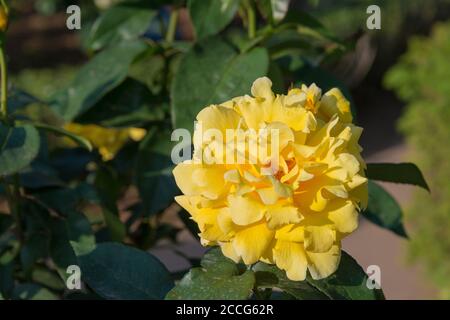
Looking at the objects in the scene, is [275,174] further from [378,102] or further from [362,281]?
[378,102]

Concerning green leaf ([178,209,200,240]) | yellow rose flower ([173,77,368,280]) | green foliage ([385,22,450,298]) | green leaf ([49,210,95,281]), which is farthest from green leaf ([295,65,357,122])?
green foliage ([385,22,450,298])

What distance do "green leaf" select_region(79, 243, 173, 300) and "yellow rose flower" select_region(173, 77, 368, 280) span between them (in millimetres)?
160

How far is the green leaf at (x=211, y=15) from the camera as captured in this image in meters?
1.17

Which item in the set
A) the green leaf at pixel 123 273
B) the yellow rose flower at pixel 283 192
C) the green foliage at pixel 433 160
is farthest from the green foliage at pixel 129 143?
the green foliage at pixel 433 160

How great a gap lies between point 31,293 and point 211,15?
0.43 meters

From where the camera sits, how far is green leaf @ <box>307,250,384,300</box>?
83 centimetres

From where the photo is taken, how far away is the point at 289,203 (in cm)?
74

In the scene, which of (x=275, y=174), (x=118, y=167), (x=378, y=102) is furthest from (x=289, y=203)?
(x=378, y=102)

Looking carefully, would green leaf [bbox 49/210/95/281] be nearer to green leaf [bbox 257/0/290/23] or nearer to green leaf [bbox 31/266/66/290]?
green leaf [bbox 31/266/66/290]

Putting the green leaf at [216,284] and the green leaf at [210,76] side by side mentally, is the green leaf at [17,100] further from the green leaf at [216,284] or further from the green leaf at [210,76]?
the green leaf at [216,284]

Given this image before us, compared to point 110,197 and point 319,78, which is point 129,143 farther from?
point 319,78

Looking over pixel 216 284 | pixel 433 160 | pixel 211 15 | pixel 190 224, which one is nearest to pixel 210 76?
pixel 211 15

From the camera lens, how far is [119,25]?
1.35m

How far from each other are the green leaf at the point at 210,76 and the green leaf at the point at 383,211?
8.7 inches
